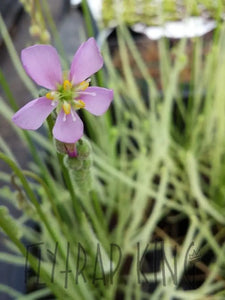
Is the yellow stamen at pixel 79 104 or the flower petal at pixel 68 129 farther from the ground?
the yellow stamen at pixel 79 104

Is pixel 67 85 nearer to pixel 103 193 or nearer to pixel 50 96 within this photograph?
pixel 50 96

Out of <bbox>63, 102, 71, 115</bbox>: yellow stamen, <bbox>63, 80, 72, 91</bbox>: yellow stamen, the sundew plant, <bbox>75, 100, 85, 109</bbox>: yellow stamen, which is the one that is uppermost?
<bbox>63, 80, 72, 91</bbox>: yellow stamen

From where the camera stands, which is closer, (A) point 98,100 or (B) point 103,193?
(A) point 98,100

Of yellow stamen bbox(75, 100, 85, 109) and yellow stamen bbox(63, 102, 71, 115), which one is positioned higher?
yellow stamen bbox(63, 102, 71, 115)

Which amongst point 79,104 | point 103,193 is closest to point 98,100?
point 79,104

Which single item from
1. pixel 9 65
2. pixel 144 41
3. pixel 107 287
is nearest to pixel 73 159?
pixel 107 287

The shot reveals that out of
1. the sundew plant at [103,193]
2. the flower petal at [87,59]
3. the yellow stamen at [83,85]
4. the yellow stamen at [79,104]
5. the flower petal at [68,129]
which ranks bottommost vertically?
the sundew plant at [103,193]
